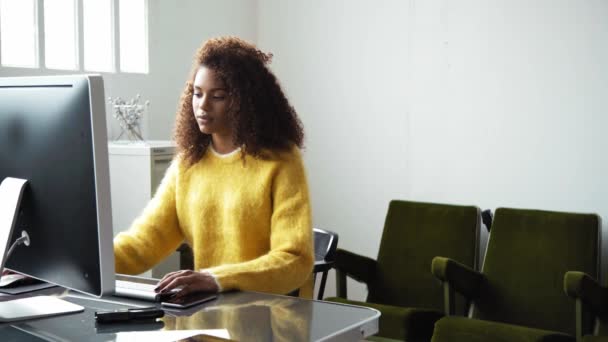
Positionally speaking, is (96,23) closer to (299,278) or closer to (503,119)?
(503,119)

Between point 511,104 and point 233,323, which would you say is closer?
point 233,323

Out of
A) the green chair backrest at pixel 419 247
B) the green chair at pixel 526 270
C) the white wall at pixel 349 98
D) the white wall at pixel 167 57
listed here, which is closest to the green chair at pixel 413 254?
the green chair backrest at pixel 419 247

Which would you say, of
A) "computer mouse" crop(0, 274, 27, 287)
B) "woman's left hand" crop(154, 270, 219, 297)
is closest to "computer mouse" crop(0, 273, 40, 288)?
"computer mouse" crop(0, 274, 27, 287)

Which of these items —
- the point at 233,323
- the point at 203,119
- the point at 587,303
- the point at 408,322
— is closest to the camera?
the point at 233,323

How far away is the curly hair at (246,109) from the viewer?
2408 mm

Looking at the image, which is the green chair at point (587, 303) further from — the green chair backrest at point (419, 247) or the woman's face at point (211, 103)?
the woman's face at point (211, 103)

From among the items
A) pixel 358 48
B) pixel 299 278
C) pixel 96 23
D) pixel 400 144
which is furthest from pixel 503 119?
pixel 299 278

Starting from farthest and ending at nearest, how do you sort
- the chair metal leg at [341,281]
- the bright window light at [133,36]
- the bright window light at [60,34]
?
the bright window light at [133,36] < the chair metal leg at [341,281] < the bright window light at [60,34]

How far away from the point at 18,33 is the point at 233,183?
2.30 m

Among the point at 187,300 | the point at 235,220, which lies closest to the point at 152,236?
the point at 235,220

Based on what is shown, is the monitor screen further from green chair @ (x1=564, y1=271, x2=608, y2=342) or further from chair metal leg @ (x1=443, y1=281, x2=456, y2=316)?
chair metal leg @ (x1=443, y1=281, x2=456, y2=316)

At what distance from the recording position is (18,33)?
4.20m

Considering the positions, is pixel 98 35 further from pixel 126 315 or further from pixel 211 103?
pixel 126 315

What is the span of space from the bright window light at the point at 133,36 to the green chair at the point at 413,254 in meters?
1.63
